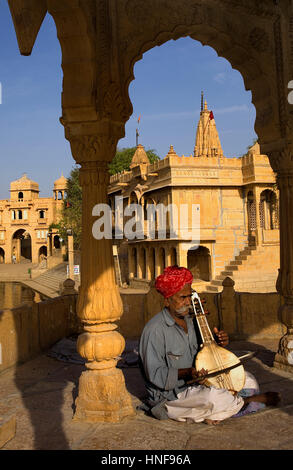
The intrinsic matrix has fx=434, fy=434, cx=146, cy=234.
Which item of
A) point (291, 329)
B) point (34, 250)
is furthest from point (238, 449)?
point (34, 250)

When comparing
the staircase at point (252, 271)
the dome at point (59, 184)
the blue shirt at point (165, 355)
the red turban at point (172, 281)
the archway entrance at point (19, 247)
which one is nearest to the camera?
the blue shirt at point (165, 355)

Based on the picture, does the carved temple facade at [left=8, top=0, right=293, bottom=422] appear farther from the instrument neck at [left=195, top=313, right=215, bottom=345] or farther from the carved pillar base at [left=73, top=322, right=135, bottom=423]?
the instrument neck at [left=195, top=313, right=215, bottom=345]

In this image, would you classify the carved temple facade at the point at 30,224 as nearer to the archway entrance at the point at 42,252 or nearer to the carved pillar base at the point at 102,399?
the archway entrance at the point at 42,252

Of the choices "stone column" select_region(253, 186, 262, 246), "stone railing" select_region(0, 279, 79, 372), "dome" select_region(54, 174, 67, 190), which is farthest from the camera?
"dome" select_region(54, 174, 67, 190)

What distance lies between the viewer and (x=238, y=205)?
28031 millimetres

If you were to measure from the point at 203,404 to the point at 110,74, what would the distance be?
3.46 m

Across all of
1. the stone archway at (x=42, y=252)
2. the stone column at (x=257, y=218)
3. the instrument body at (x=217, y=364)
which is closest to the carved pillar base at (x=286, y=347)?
the instrument body at (x=217, y=364)

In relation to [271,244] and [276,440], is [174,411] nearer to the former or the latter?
[276,440]

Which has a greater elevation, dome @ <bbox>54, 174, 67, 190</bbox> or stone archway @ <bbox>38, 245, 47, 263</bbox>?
dome @ <bbox>54, 174, 67, 190</bbox>

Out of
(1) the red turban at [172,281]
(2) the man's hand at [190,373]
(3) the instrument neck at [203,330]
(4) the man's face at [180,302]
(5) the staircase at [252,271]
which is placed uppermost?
(1) the red turban at [172,281]

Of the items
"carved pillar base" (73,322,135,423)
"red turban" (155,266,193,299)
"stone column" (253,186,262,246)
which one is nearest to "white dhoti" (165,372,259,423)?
"carved pillar base" (73,322,135,423)

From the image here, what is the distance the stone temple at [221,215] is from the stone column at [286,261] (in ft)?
63.1

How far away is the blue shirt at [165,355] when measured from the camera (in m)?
3.94

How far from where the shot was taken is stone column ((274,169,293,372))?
18.9ft
